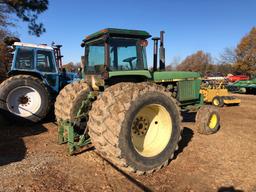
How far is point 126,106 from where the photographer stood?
3777 mm

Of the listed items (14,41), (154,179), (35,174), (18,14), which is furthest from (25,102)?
(18,14)

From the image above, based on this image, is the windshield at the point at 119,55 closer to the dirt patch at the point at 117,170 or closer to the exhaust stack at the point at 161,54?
the exhaust stack at the point at 161,54

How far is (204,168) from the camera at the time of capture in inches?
172

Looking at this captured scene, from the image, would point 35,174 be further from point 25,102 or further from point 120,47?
point 25,102

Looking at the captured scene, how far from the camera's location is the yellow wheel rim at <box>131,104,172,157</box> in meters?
4.40

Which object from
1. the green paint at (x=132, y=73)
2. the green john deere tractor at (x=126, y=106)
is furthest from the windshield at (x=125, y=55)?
the green paint at (x=132, y=73)

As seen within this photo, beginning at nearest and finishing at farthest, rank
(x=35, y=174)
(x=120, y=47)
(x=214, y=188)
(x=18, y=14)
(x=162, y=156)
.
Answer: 1. (x=214, y=188)
2. (x=35, y=174)
3. (x=162, y=156)
4. (x=120, y=47)
5. (x=18, y=14)

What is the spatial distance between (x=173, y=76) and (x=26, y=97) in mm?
4425

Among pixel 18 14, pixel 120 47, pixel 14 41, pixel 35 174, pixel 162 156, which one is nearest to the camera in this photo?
pixel 35 174

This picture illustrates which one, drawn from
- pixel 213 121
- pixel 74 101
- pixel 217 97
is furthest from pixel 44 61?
pixel 217 97

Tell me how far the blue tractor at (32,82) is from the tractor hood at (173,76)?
12.4ft

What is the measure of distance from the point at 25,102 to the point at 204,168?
5.48 meters

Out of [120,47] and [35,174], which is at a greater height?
[120,47]

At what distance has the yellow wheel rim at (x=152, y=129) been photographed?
4.40 meters
